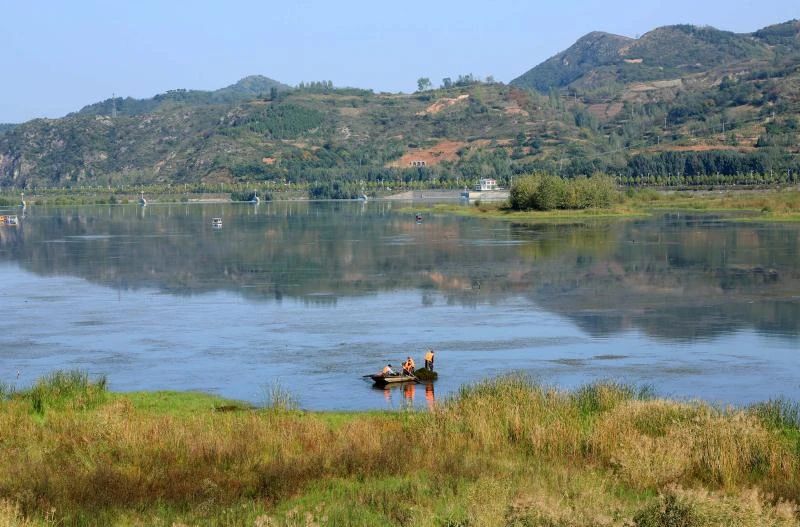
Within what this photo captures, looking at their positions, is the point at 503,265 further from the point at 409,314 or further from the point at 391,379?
the point at 391,379

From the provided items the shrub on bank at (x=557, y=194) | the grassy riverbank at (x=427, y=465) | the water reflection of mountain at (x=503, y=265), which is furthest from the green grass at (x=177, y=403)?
the shrub on bank at (x=557, y=194)

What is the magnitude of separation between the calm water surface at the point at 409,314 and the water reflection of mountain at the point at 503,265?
210 millimetres

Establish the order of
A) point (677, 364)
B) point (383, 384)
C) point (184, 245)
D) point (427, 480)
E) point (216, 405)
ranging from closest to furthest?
point (427, 480)
point (216, 405)
point (383, 384)
point (677, 364)
point (184, 245)

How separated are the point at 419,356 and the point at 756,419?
14695mm

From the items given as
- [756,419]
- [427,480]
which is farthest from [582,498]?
[756,419]

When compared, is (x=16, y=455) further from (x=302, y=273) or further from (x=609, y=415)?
(x=302, y=273)

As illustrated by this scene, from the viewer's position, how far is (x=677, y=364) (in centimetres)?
3095

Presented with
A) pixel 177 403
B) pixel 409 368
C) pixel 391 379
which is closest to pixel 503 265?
pixel 409 368

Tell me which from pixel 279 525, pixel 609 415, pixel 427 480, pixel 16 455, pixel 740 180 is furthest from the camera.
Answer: pixel 740 180

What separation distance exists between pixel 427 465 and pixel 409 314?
80.4 ft

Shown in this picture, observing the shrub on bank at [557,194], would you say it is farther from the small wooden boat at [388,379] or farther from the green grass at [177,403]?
the green grass at [177,403]

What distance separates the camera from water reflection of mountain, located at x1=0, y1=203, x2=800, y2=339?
140 feet

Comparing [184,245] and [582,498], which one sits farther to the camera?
[184,245]

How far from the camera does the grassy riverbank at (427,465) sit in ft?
47.7
